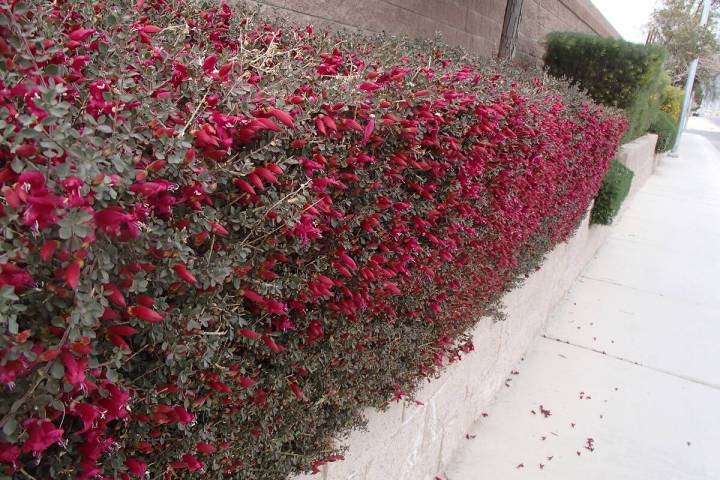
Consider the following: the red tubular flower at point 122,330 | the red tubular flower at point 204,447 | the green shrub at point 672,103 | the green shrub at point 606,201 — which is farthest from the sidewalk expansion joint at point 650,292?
the green shrub at point 672,103

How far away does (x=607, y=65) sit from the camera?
899 centimetres

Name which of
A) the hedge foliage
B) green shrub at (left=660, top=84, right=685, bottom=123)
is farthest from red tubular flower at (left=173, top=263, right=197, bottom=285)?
green shrub at (left=660, top=84, right=685, bottom=123)

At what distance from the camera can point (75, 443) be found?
110 cm

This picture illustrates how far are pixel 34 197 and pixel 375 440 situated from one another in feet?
6.32

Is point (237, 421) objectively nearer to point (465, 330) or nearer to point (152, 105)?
point (152, 105)

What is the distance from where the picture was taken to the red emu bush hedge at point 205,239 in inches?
34.1

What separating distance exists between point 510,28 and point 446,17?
3.48ft

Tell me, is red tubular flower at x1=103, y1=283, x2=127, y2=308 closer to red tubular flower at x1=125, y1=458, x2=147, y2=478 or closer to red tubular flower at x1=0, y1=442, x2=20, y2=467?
red tubular flower at x1=0, y1=442, x2=20, y2=467

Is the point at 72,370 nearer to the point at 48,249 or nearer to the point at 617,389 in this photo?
the point at 48,249

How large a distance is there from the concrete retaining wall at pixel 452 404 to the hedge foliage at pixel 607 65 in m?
4.41

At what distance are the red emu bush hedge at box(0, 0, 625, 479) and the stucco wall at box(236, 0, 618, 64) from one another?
212 centimetres

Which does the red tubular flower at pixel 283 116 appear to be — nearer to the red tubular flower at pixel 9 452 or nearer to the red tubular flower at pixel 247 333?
the red tubular flower at pixel 247 333

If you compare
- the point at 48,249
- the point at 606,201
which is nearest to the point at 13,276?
the point at 48,249

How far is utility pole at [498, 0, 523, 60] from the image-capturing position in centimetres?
710
